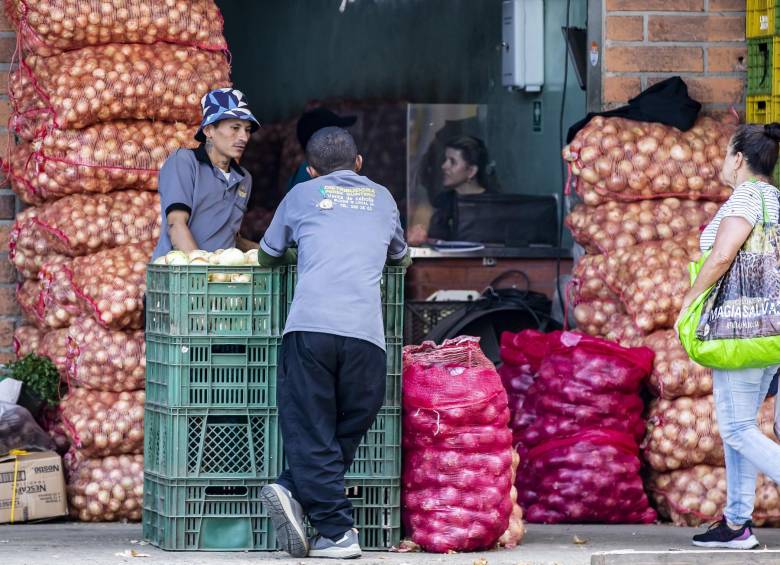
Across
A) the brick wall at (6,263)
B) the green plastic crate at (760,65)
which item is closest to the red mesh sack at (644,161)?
the green plastic crate at (760,65)

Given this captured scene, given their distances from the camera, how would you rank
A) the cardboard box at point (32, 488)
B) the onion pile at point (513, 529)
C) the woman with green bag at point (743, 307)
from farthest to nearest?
the cardboard box at point (32, 488)
the onion pile at point (513, 529)
the woman with green bag at point (743, 307)

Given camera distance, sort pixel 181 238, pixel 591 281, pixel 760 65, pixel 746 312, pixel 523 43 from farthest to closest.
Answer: pixel 523 43 < pixel 760 65 < pixel 591 281 < pixel 181 238 < pixel 746 312

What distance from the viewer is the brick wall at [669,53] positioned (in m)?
8.27

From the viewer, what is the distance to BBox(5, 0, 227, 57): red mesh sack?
297 inches

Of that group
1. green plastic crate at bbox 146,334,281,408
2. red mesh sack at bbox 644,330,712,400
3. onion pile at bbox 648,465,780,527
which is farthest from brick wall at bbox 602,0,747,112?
green plastic crate at bbox 146,334,281,408

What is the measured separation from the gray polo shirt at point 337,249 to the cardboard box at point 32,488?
6.54 ft

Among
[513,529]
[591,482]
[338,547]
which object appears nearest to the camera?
[338,547]

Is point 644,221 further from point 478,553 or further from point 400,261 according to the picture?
point 478,553

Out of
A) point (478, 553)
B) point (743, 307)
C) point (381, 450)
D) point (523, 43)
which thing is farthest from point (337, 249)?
point (523, 43)

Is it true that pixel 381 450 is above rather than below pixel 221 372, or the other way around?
below

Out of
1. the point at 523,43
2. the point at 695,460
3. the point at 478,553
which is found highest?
the point at 523,43

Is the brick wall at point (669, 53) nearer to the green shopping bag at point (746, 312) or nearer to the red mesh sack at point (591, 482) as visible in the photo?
the red mesh sack at point (591, 482)

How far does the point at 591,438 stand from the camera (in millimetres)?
7492

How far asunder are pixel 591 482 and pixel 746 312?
1.54 m
